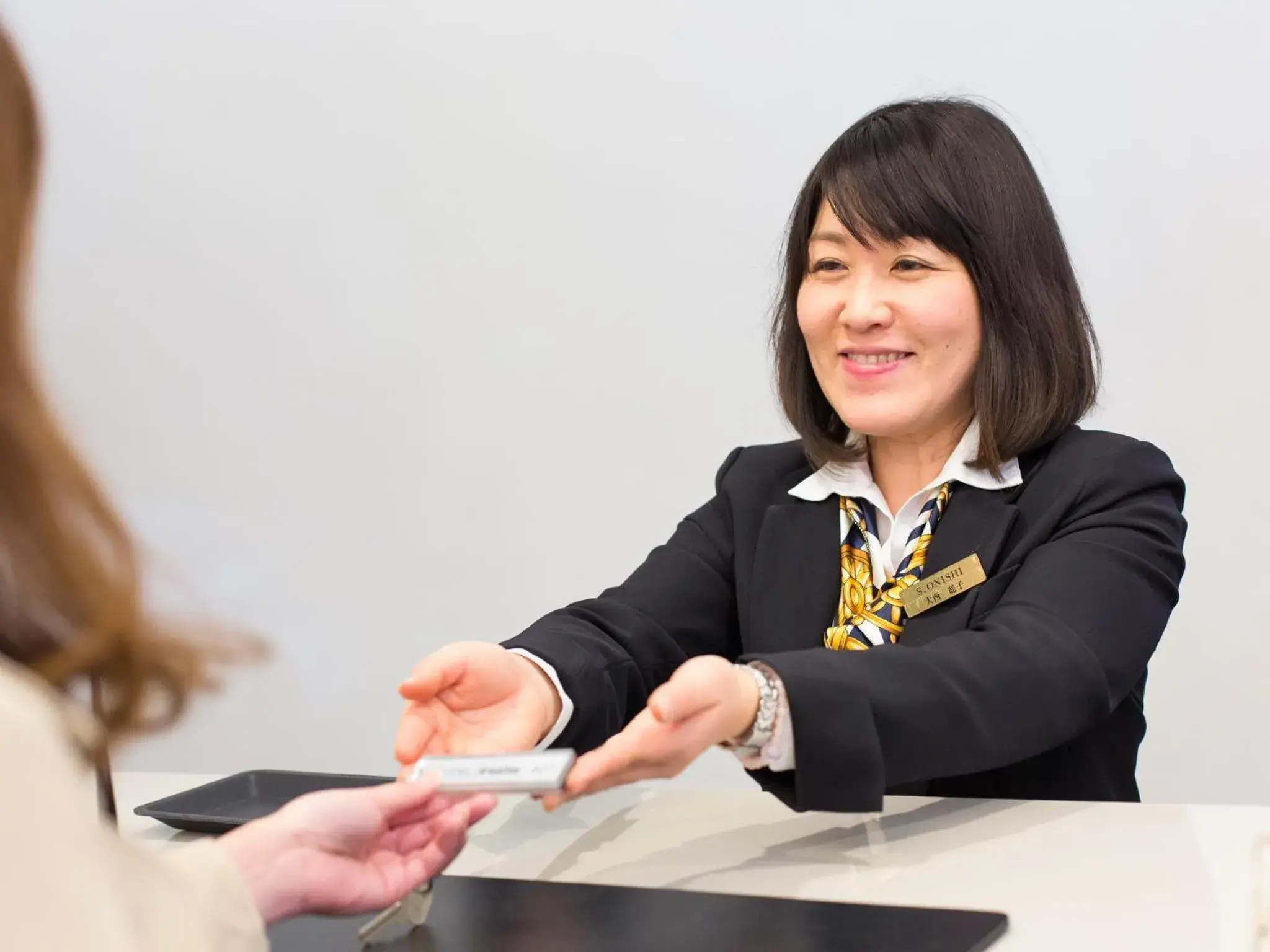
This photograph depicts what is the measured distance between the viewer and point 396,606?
3051 mm

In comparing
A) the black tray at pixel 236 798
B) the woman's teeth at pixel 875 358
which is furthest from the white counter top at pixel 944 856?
the woman's teeth at pixel 875 358

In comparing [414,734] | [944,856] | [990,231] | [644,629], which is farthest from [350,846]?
[990,231]

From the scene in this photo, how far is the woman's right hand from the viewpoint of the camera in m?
1.27

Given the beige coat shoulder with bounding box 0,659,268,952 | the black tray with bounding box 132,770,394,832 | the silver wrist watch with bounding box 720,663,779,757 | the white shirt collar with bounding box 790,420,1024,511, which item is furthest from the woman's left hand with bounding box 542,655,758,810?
the white shirt collar with bounding box 790,420,1024,511

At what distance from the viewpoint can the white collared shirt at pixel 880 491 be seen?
1592mm

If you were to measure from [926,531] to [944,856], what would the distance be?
550mm

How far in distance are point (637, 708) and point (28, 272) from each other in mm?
1145

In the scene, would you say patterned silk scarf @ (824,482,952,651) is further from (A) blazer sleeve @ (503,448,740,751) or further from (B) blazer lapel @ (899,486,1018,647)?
(A) blazer sleeve @ (503,448,740,751)

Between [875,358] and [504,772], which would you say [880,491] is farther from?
[504,772]

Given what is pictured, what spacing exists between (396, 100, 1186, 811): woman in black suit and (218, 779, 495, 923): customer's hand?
26cm

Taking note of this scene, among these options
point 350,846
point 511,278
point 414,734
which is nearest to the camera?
point 350,846

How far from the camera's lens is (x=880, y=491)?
1708 mm

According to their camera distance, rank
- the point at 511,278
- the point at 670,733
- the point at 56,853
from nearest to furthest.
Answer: the point at 56,853
the point at 670,733
the point at 511,278

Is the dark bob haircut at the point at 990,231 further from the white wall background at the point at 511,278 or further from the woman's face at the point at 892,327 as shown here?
the white wall background at the point at 511,278
